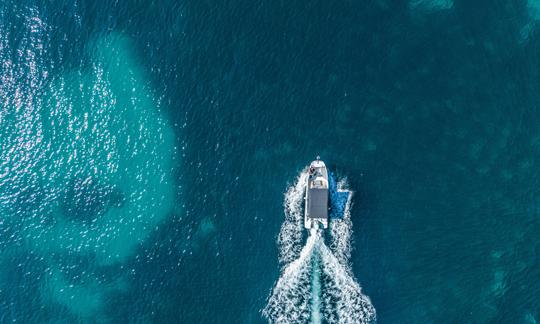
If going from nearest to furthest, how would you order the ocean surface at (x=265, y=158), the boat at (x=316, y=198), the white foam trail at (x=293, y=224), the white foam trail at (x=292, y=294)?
1. the boat at (x=316, y=198)
2. the white foam trail at (x=292, y=294)
3. the ocean surface at (x=265, y=158)
4. the white foam trail at (x=293, y=224)

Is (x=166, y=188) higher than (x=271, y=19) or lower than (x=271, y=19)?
lower

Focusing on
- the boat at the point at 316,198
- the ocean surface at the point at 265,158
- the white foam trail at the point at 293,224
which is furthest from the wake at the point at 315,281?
the boat at the point at 316,198

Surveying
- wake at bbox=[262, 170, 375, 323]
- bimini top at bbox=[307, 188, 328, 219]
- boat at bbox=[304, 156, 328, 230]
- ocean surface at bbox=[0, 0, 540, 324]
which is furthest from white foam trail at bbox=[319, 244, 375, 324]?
bimini top at bbox=[307, 188, 328, 219]

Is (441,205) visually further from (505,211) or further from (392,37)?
(392,37)

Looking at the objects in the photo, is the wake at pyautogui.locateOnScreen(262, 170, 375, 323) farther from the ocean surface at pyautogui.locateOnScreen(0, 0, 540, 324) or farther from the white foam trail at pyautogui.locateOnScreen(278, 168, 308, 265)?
the ocean surface at pyautogui.locateOnScreen(0, 0, 540, 324)

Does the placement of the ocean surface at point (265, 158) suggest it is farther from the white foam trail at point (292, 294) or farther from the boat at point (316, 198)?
the boat at point (316, 198)

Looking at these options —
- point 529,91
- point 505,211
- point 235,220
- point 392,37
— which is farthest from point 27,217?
point 529,91
